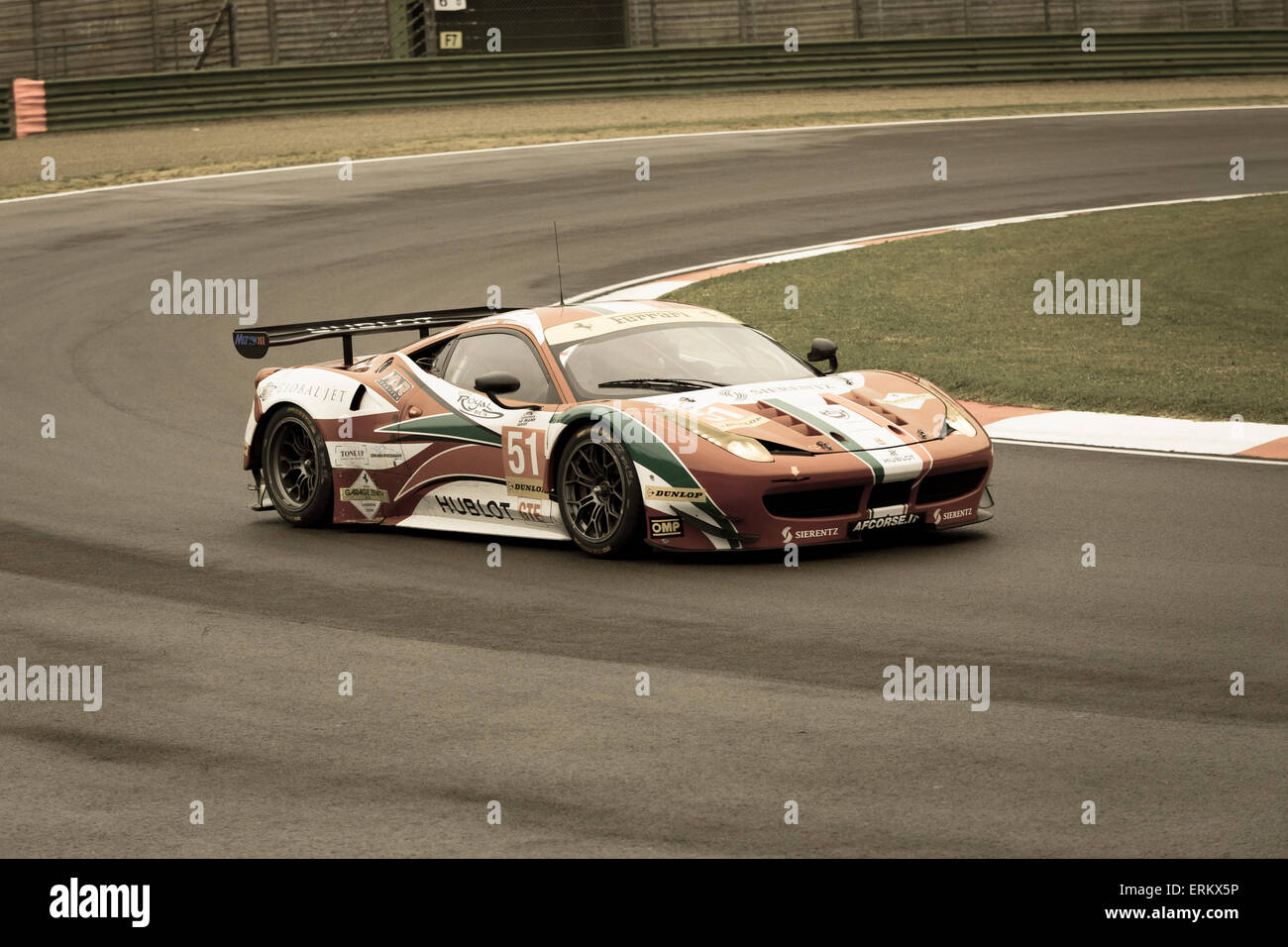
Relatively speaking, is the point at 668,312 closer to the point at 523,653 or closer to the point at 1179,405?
the point at 523,653

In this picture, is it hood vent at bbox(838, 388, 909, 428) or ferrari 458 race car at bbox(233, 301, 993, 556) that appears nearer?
ferrari 458 race car at bbox(233, 301, 993, 556)

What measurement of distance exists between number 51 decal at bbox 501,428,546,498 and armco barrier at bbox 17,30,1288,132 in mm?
25537

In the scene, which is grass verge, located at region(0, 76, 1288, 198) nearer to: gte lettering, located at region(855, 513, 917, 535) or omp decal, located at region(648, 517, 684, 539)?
omp decal, located at region(648, 517, 684, 539)

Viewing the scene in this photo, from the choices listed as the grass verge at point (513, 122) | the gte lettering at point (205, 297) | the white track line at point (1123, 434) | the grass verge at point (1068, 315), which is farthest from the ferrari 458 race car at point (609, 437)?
the grass verge at point (513, 122)

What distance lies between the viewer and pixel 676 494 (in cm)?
845

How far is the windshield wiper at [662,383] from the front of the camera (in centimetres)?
909

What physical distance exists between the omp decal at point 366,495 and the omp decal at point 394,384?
0.48 metres

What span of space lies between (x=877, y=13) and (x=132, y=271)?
21.4 meters

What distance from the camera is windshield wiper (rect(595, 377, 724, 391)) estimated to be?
358 inches

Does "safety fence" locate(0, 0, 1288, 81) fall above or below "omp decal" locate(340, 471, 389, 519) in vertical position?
above

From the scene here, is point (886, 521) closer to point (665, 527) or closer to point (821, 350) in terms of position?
point (665, 527)

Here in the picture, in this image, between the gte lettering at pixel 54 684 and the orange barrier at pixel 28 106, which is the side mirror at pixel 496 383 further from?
the orange barrier at pixel 28 106
